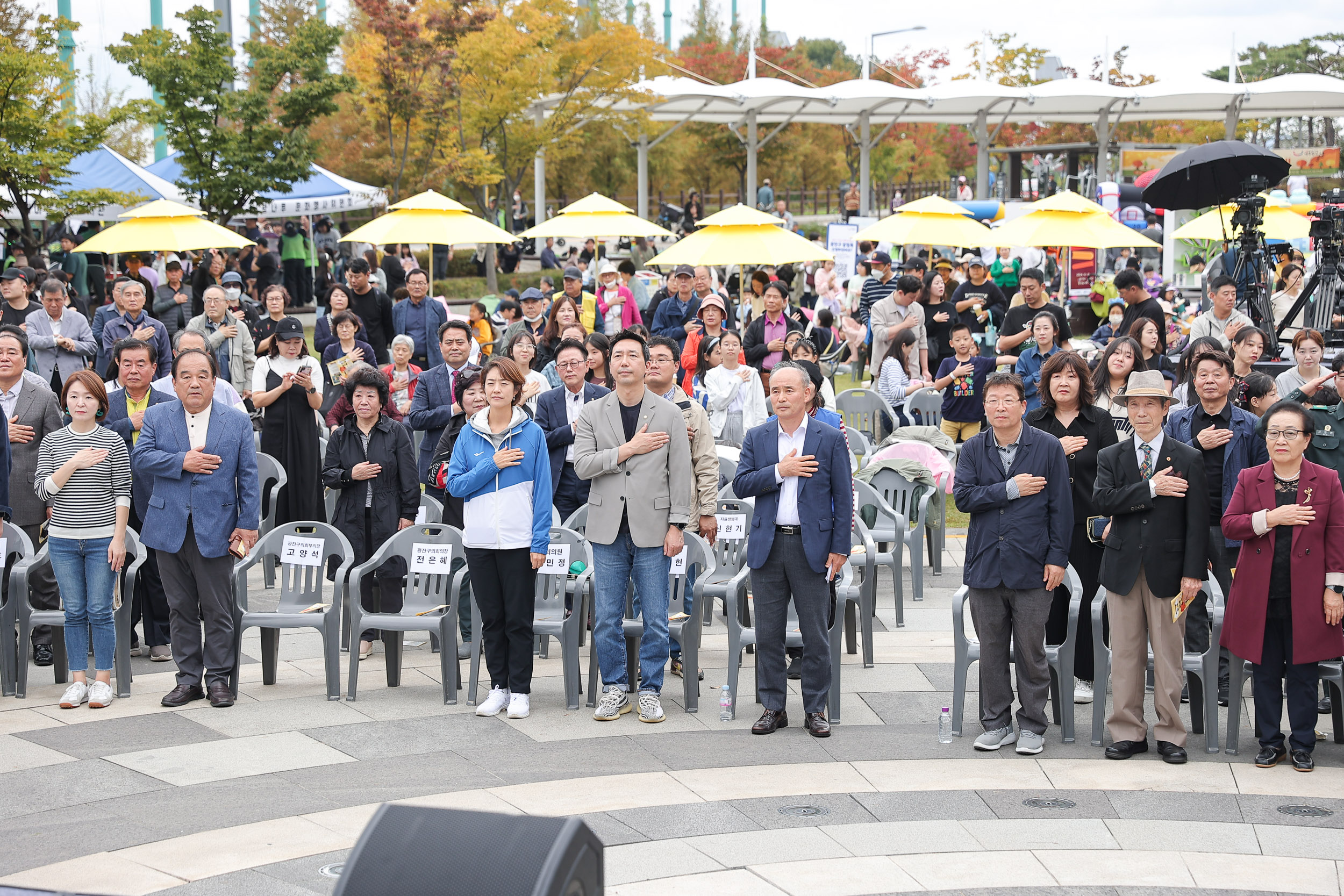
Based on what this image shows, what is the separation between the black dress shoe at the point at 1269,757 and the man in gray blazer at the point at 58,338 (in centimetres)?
941

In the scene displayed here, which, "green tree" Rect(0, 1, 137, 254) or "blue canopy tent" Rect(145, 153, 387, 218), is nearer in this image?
"green tree" Rect(0, 1, 137, 254)

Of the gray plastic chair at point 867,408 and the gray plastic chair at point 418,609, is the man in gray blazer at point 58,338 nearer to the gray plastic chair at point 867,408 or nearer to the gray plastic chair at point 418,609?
the gray plastic chair at point 418,609

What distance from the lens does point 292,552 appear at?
7.86 meters

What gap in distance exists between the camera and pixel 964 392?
36.8 ft

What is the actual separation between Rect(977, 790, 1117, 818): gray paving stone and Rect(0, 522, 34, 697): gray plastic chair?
17.9 ft

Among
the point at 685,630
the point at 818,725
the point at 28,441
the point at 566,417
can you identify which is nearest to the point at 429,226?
the point at 566,417

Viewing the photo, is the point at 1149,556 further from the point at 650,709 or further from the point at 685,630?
the point at 650,709

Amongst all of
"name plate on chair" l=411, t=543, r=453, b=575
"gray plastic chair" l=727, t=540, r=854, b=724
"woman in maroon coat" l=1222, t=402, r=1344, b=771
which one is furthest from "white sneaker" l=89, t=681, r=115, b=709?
"woman in maroon coat" l=1222, t=402, r=1344, b=771

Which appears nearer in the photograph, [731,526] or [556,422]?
[731,526]

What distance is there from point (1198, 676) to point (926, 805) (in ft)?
6.11

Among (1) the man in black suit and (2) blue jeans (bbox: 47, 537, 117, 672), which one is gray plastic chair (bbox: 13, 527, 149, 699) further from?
(1) the man in black suit

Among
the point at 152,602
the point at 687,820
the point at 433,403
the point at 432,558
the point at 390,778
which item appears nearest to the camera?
the point at 687,820

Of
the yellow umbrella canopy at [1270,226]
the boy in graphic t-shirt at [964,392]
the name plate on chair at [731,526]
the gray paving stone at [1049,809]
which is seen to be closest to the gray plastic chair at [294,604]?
the name plate on chair at [731,526]

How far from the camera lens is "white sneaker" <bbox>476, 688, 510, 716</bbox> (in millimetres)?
7309
